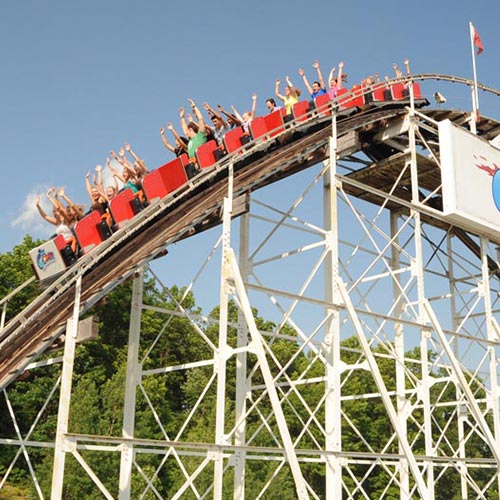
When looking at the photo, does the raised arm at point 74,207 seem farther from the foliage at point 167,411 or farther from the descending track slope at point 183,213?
the foliage at point 167,411

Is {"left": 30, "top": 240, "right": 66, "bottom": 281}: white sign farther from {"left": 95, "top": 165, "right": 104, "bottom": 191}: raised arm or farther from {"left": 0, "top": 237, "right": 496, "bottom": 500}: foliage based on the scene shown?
{"left": 0, "top": 237, "right": 496, "bottom": 500}: foliage

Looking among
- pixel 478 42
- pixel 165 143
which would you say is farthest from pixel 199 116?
pixel 478 42

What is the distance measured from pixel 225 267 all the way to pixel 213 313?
32.9m

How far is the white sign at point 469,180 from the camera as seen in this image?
12.7 metres

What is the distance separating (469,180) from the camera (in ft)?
42.6

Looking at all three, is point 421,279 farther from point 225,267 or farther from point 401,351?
point 225,267

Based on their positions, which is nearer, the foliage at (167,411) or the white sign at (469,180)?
the white sign at (469,180)

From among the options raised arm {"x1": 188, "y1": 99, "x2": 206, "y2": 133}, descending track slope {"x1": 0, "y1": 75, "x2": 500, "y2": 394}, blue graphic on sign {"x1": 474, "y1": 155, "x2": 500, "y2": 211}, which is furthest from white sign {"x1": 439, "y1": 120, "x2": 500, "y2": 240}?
raised arm {"x1": 188, "y1": 99, "x2": 206, "y2": 133}

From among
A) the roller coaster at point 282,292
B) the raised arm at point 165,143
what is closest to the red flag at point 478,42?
the roller coaster at point 282,292

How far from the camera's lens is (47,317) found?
9.48m

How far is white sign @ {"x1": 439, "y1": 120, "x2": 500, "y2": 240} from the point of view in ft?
41.5

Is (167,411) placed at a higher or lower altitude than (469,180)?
higher

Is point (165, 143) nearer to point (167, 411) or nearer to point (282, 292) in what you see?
point (282, 292)

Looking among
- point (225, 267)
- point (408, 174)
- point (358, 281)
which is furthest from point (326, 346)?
point (408, 174)
